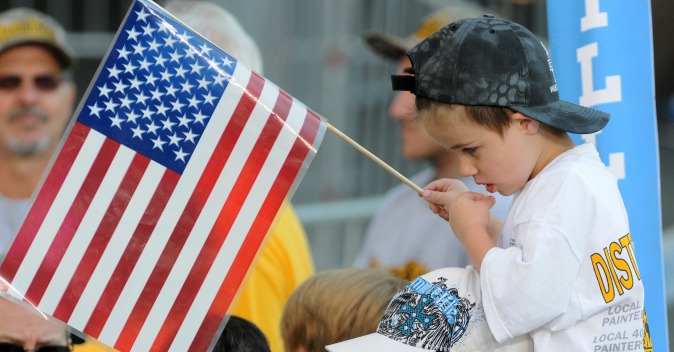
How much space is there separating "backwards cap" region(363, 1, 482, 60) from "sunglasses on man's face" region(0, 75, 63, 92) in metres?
1.46

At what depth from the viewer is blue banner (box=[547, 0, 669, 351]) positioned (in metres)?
3.29

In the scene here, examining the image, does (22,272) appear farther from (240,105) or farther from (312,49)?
Answer: (312,49)

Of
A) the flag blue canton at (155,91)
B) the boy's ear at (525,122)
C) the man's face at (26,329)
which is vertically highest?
the boy's ear at (525,122)

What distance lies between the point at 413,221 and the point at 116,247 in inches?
89.4

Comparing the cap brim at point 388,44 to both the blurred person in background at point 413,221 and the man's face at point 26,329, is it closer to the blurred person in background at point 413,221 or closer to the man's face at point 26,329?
the blurred person in background at point 413,221

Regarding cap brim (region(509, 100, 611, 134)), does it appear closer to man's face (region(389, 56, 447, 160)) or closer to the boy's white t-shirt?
the boy's white t-shirt

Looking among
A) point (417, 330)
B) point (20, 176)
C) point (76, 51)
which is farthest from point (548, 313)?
point (76, 51)

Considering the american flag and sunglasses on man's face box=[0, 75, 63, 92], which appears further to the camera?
sunglasses on man's face box=[0, 75, 63, 92]

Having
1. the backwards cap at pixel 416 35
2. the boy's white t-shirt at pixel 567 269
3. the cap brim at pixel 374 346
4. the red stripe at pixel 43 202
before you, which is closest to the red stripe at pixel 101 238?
the red stripe at pixel 43 202

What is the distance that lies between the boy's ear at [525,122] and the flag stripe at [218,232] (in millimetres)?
604

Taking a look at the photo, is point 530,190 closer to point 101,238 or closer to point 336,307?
point 336,307

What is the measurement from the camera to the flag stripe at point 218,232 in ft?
9.05

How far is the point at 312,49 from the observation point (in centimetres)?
693

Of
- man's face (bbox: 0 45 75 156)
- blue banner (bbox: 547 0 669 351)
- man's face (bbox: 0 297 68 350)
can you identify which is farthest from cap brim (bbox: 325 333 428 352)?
man's face (bbox: 0 45 75 156)
